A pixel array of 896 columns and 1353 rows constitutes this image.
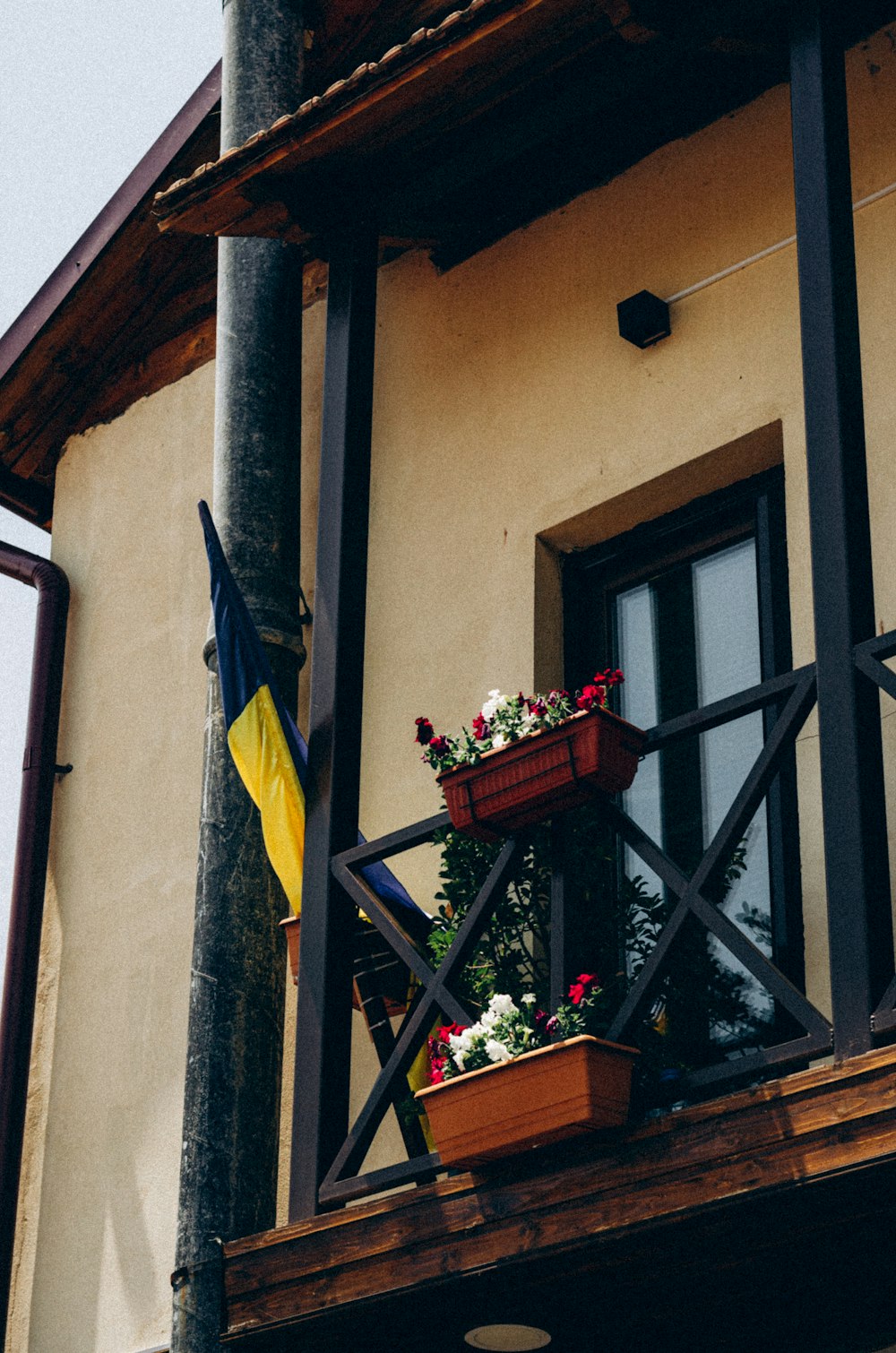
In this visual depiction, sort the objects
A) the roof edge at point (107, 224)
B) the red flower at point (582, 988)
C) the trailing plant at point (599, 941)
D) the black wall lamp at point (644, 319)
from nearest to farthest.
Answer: the red flower at point (582, 988), the trailing plant at point (599, 941), the black wall lamp at point (644, 319), the roof edge at point (107, 224)

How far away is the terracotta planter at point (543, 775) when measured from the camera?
18.5 ft

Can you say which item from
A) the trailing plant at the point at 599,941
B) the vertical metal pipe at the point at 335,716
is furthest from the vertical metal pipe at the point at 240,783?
the trailing plant at the point at 599,941

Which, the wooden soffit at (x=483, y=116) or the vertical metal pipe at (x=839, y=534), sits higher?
the wooden soffit at (x=483, y=116)

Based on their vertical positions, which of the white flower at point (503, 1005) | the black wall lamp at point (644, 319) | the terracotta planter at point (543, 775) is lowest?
the white flower at point (503, 1005)

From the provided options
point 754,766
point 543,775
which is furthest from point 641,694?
point 754,766

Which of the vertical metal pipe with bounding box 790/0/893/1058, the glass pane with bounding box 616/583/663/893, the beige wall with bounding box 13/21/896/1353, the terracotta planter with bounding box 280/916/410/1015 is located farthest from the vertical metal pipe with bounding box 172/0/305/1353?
the vertical metal pipe with bounding box 790/0/893/1058

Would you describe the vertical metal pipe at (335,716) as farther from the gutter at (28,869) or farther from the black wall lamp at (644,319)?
the gutter at (28,869)

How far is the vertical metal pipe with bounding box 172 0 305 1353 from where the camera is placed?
21.2ft

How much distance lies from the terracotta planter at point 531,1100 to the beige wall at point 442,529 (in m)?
1.34

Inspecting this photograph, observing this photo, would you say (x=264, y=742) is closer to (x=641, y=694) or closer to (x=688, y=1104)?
(x=641, y=694)

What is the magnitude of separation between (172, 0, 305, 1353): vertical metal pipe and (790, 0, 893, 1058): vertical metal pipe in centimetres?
228

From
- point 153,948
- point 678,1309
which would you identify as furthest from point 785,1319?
point 153,948

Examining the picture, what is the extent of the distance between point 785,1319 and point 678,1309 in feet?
0.89

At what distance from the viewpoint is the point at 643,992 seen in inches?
209
